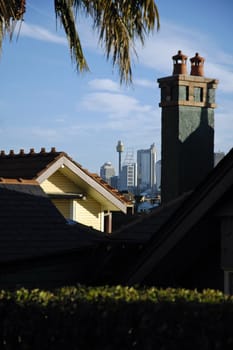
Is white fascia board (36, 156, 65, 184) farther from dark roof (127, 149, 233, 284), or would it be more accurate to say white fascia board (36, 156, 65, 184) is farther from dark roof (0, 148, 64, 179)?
dark roof (127, 149, 233, 284)

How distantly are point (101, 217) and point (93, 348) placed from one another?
25604mm

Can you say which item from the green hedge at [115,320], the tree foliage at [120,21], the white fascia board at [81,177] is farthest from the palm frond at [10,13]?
the white fascia board at [81,177]

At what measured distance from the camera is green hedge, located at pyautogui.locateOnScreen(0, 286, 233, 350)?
580 cm

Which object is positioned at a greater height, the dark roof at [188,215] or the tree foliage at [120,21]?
the tree foliage at [120,21]

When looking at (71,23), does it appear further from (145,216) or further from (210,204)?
(210,204)

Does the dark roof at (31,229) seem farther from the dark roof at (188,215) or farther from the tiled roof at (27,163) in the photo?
the tiled roof at (27,163)

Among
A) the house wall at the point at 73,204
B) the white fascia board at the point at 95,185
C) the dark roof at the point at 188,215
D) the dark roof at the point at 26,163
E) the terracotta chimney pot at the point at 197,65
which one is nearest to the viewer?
the dark roof at the point at 188,215

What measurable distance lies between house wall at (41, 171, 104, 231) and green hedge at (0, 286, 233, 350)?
838 inches

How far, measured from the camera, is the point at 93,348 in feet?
21.4

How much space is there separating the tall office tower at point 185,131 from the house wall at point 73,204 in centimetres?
1424

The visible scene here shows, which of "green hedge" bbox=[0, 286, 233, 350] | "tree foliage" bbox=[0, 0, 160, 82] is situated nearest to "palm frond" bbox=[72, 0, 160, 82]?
"tree foliage" bbox=[0, 0, 160, 82]

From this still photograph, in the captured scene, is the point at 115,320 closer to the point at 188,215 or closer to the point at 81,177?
the point at 188,215

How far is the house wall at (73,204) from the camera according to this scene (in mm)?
29148

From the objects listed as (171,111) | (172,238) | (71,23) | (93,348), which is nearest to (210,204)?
(172,238)
